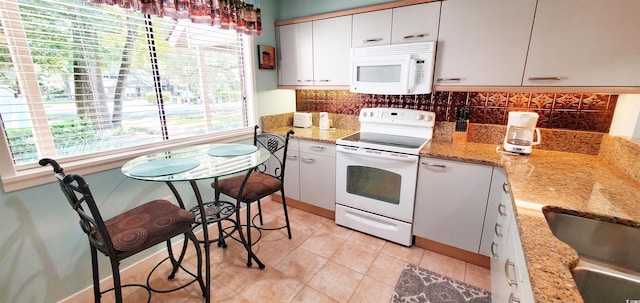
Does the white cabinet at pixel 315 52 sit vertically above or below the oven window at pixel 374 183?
above

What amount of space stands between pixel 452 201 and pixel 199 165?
175cm

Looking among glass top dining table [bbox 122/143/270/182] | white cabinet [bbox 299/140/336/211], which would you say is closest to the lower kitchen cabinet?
white cabinet [bbox 299/140/336/211]

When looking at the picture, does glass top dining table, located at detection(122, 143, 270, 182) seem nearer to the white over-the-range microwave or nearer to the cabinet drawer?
the cabinet drawer

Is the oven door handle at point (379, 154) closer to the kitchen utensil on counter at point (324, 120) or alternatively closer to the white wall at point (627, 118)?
the kitchen utensil on counter at point (324, 120)

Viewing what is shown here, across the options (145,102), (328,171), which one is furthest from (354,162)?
(145,102)

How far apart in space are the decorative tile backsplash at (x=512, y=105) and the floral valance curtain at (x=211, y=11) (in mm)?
1141

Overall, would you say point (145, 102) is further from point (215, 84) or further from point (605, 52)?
point (605, 52)

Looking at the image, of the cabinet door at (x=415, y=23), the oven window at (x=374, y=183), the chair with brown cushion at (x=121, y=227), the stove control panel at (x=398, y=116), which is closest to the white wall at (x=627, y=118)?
the stove control panel at (x=398, y=116)

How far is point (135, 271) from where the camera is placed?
1929 millimetres

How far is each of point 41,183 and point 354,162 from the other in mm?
2004

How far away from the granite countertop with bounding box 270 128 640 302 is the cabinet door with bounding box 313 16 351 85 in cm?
104

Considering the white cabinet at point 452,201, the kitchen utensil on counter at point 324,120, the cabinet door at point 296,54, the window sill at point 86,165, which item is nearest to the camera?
the window sill at point 86,165

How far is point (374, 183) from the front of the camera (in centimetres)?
226

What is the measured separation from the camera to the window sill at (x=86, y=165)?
1.38 metres
